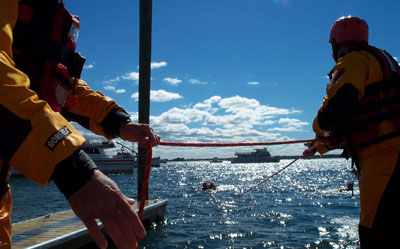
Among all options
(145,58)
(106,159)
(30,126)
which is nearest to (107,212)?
(30,126)

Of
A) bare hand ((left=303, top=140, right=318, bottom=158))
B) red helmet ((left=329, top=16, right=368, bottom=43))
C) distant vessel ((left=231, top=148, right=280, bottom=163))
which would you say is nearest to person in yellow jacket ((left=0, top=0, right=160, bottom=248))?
red helmet ((left=329, top=16, right=368, bottom=43))

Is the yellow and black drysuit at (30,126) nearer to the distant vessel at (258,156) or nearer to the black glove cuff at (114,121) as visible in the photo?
the black glove cuff at (114,121)

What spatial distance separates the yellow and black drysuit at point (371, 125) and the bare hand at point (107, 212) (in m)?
2.20

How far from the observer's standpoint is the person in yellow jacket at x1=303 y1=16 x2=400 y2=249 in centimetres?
242

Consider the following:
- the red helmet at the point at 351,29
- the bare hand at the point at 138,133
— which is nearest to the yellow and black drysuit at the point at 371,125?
the red helmet at the point at 351,29

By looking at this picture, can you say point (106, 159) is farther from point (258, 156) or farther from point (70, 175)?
point (258, 156)

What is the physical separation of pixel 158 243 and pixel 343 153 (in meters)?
9.12

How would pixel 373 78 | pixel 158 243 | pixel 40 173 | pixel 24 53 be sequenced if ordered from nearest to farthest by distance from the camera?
pixel 40 173
pixel 24 53
pixel 373 78
pixel 158 243

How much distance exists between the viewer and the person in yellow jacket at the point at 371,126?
2416mm

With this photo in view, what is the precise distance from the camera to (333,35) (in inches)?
126

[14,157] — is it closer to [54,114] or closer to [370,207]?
[54,114]

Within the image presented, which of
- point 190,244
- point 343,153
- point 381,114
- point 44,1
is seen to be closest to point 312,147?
point 343,153

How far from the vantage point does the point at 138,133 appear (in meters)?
2.04

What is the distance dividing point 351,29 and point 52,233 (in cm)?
739
